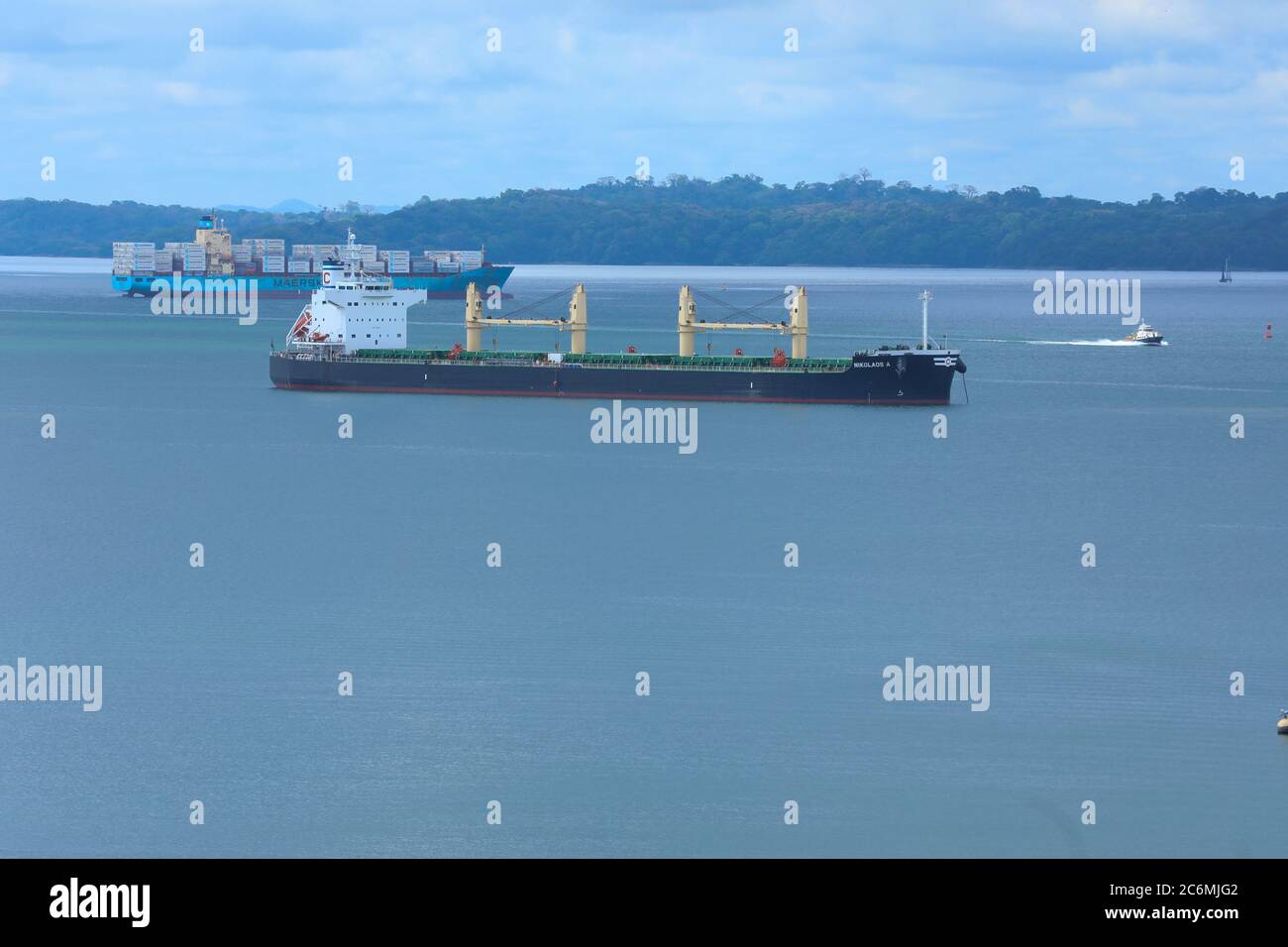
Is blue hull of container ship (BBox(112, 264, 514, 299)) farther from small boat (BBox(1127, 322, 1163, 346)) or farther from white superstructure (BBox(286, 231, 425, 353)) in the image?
white superstructure (BBox(286, 231, 425, 353))

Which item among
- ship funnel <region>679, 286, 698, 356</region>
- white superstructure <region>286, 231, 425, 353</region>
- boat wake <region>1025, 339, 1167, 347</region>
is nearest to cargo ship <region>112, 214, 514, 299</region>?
boat wake <region>1025, 339, 1167, 347</region>

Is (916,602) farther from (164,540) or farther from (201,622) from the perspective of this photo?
(164,540)

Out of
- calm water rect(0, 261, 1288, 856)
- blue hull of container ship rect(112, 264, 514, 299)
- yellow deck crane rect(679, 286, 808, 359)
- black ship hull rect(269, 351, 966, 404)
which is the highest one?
blue hull of container ship rect(112, 264, 514, 299)

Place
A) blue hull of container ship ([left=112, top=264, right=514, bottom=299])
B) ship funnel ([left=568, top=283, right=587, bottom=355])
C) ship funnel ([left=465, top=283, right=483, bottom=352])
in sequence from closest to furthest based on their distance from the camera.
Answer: ship funnel ([left=568, top=283, right=587, bottom=355]) < ship funnel ([left=465, top=283, right=483, bottom=352]) < blue hull of container ship ([left=112, top=264, right=514, bottom=299])

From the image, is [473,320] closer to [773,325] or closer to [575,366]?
[575,366]

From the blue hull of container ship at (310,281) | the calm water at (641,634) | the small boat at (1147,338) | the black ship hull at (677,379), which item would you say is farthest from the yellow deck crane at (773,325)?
the blue hull of container ship at (310,281)

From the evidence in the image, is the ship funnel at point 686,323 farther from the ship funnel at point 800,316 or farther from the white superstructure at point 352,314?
the white superstructure at point 352,314
